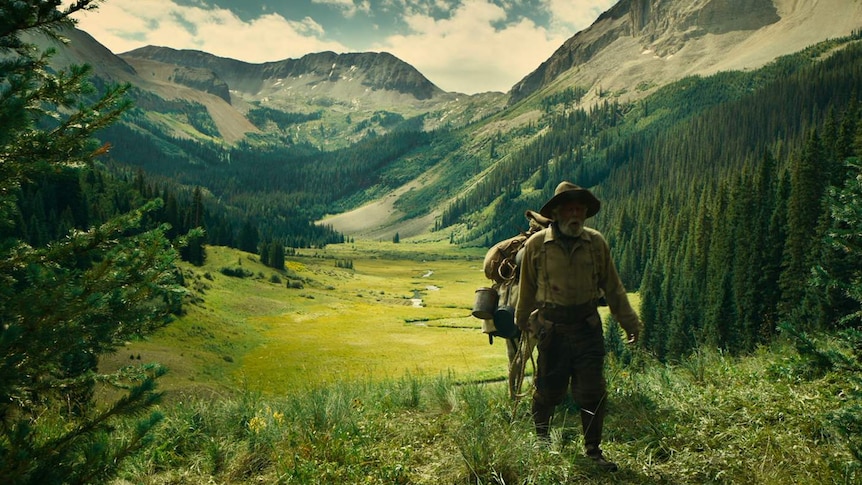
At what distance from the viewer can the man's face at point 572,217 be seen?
23.0 ft

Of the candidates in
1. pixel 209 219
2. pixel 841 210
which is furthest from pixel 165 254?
pixel 209 219

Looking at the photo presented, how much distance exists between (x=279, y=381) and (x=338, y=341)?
20075 mm

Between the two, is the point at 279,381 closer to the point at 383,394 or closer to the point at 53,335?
the point at 383,394

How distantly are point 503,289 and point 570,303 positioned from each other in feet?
9.33

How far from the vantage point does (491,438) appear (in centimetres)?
565

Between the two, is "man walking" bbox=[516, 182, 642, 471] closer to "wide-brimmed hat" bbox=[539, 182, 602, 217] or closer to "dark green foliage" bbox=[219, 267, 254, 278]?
"wide-brimmed hat" bbox=[539, 182, 602, 217]

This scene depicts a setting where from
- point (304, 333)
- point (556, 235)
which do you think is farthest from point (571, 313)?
point (304, 333)

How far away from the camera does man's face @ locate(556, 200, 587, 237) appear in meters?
7.02

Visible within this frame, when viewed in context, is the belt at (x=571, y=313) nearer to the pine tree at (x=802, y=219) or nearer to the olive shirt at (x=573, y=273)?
the olive shirt at (x=573, y=273)

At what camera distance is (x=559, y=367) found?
7059mm

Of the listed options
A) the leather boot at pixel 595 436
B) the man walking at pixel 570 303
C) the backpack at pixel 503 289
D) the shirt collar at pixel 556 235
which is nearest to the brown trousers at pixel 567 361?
the man walking at pixel 570 303

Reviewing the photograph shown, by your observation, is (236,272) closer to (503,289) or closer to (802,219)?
(802,219)

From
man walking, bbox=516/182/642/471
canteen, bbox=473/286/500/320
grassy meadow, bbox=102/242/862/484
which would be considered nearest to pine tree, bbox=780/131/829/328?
grassy meadow, bbox=102/242/862/484

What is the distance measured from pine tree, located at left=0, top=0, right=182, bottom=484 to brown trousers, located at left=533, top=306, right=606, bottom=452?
515 cm
